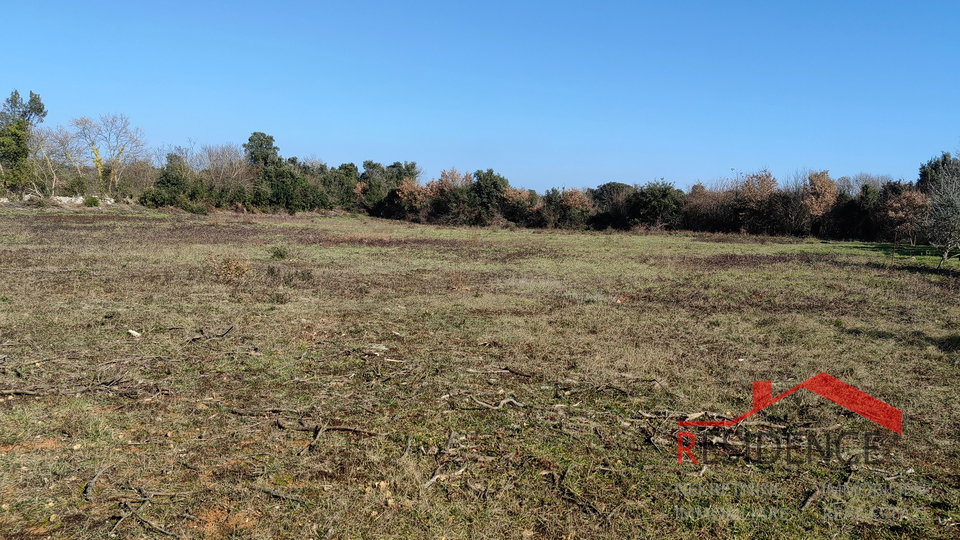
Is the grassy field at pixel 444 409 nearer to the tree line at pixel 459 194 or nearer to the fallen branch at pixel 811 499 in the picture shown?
the fallen branch at pixel 811 499

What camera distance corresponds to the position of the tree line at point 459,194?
→ 31703 mm

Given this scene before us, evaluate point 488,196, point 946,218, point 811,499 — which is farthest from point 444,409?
point 488,196

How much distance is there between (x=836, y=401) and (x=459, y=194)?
1428 inches

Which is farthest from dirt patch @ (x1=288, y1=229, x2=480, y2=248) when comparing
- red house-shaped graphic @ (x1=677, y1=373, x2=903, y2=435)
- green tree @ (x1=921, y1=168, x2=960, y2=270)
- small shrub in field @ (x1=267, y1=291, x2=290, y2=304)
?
red house-shaped graphic @ (x1=677, y1=373, x2=903, y2=435)

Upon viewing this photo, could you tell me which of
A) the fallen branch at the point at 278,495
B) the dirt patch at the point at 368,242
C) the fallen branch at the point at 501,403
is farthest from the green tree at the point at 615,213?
the fallen branch at the point at 278,495

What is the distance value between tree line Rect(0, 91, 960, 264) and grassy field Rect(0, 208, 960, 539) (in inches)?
959

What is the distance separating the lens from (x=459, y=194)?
4025cm

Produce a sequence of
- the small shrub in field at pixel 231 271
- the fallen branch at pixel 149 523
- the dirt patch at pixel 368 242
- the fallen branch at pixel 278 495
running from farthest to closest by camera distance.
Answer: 1. the dirt patch at pixel 368 242
2. the small shrub in field at pixel 231 271
3. the fallen branch at pixel 278 495
4. the fallen branch at pixel 149 523

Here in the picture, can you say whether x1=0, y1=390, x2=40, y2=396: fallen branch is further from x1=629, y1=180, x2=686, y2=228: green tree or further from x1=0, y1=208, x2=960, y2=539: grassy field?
x1=629, y1=180, x2=686, y2=228: green tree

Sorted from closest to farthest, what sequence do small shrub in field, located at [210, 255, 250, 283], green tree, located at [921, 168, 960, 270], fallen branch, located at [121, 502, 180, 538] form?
1. fallen branch, located at [121, 502, 180, 538]
2. small shrub in field, located at [210, 255, 250, 283]
3. green tree, located at [921, 168, 960, 270]

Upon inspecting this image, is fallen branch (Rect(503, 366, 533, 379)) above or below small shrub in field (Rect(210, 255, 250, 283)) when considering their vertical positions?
below

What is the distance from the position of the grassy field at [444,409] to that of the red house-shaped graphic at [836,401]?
0.36 feet

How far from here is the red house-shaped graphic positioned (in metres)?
4.47

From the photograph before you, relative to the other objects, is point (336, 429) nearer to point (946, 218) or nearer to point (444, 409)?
point (444, 409)
